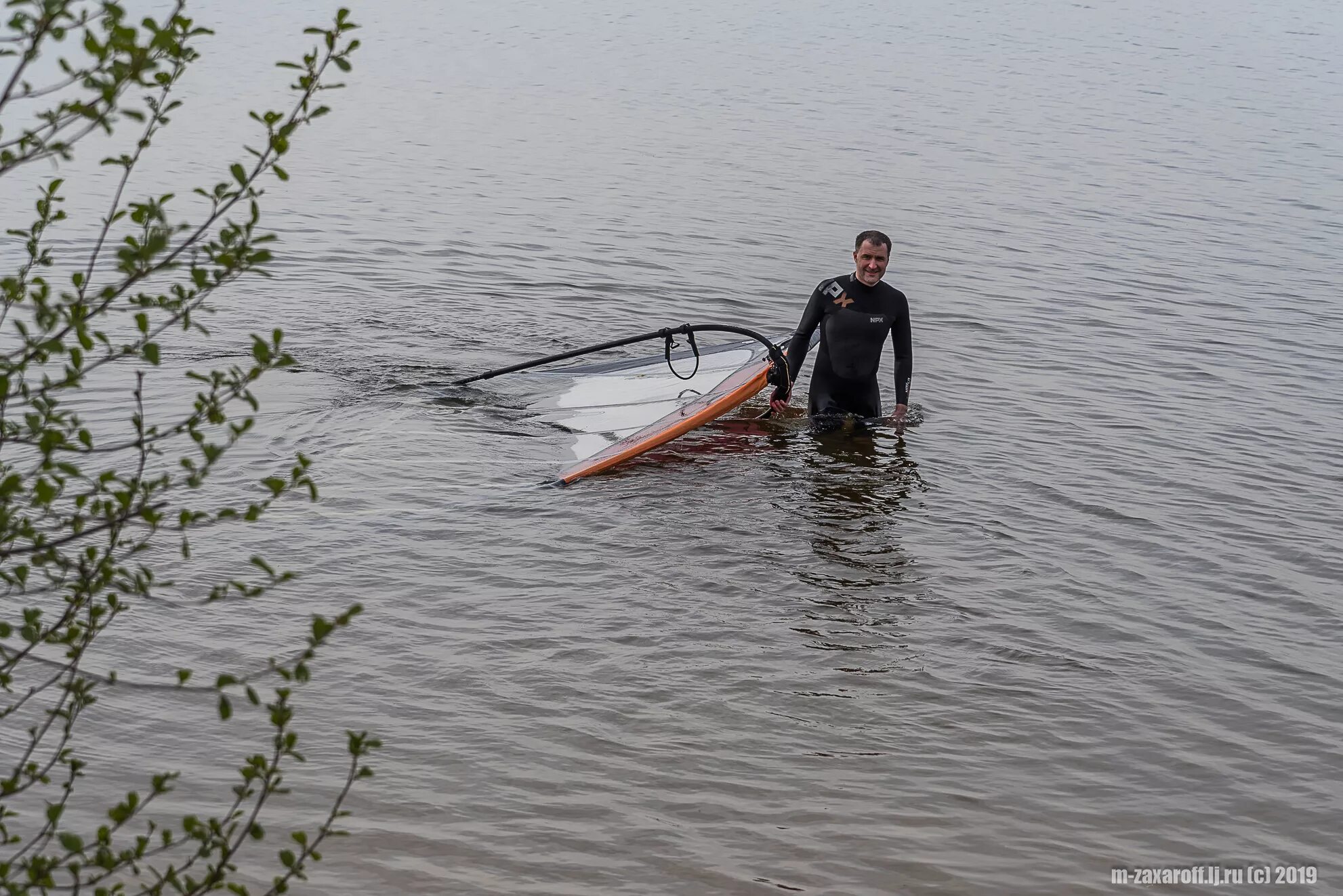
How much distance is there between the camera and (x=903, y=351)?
9.42 metres

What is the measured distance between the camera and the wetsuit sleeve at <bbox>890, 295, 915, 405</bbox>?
30.6 feet

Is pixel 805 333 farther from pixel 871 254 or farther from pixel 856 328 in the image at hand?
pixel 871 254

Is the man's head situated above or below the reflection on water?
above

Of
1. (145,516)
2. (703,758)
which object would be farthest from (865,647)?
(145,516)

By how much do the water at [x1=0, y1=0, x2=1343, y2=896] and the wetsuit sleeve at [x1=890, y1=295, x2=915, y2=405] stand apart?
45 centimetres

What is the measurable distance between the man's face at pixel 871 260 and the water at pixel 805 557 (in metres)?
1.27

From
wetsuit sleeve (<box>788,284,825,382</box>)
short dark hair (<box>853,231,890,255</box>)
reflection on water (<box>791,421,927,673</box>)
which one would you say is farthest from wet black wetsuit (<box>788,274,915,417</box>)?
reflection on water (<box>791,421,927,673</box>)

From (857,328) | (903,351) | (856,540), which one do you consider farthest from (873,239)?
(856,540)

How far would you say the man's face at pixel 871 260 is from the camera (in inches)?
351

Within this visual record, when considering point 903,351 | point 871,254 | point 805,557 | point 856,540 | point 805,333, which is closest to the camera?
point 805,557

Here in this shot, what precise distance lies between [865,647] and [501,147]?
56.4 feet

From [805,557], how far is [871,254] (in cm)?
260

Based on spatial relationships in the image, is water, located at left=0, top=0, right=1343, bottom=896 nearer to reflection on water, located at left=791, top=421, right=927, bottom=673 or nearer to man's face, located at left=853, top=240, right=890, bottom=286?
reflection on water, located at left=791, top=421, right=927, bottom=673

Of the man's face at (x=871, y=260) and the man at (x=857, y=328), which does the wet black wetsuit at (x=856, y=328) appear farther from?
the man's face at (x=871, y=260)
